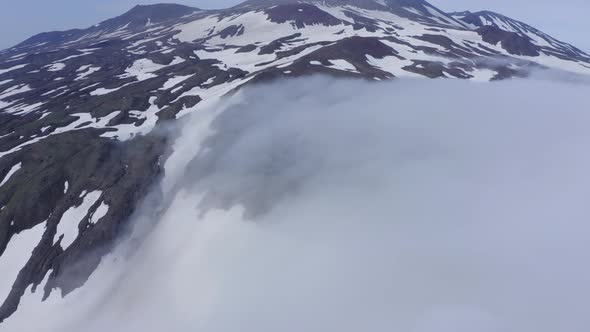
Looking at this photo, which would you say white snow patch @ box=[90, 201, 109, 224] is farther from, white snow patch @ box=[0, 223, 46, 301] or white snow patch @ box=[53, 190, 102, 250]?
white snow patch @ box=[0, 223, 46, 301]

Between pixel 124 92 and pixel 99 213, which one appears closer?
pixel 99 213

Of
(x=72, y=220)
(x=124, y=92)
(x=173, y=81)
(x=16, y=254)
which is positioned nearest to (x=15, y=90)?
(x=124, y=92)

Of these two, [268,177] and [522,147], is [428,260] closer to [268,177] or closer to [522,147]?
[268,177]

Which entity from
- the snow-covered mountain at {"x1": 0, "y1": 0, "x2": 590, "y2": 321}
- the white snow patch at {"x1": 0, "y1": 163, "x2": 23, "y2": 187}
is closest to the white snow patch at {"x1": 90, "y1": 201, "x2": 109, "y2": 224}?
the snow-covered mountain at {"x1": 0, "y1": 0, "x2": 590, "y2": 321}

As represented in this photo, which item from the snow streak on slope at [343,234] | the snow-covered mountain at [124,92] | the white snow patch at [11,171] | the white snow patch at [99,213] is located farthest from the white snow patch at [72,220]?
the white snow patch at [11,171]

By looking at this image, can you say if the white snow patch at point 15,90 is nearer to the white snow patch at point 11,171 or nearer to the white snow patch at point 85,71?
the white snow patch at point 85,71

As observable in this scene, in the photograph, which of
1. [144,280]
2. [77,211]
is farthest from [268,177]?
[77,211]

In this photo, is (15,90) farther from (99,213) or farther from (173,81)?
(99,213)
